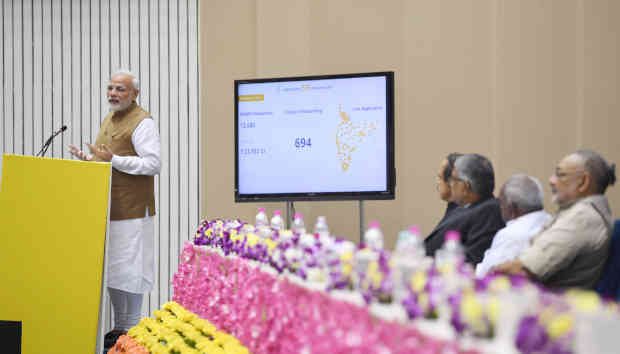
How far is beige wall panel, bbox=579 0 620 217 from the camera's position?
4.30m

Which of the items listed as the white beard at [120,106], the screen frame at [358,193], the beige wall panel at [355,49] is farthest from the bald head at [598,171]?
the white beard at [120,106]

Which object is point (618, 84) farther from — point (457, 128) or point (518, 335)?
point (518, 335)

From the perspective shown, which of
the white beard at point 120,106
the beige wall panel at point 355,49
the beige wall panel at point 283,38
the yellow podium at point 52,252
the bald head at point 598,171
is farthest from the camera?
the beige wall panel at point 283,38

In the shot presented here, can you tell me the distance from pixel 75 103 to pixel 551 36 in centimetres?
401

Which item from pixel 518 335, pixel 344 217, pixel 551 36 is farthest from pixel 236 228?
pixel 551 36

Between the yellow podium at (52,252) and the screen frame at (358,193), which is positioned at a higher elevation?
the screen frame at (358,193)

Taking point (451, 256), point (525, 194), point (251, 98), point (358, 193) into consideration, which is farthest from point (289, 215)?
point (451, 256)

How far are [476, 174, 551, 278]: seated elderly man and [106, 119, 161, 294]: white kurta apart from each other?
227 centimetres

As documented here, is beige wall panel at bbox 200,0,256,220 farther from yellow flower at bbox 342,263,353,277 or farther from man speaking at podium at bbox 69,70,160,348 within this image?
yellow flower at bbox 342,263,353,277

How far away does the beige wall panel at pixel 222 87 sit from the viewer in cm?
508

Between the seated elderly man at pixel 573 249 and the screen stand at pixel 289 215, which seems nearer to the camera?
the seated elderly man at pixel 573 249

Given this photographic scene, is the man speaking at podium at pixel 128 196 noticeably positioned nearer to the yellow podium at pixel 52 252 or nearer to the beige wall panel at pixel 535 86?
the yellow podium at pixel 52 252

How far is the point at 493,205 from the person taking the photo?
3.27 meters

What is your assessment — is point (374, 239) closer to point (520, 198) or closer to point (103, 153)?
point (520, 198)
